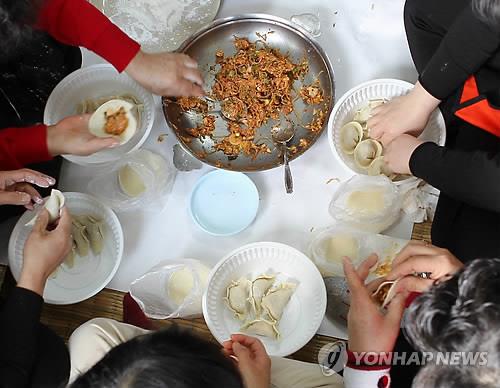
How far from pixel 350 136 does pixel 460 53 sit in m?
0.23

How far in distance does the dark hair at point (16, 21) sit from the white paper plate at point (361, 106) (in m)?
0.50

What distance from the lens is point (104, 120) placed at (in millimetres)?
1027

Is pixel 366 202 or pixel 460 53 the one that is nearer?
pixel 460 53

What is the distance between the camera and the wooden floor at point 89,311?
3.59ft

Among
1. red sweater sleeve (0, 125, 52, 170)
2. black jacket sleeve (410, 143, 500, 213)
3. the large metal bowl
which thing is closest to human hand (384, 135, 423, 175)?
black jacket sleeve (410, 143, 500, 213)

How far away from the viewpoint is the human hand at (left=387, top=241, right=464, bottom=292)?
0.81 meters

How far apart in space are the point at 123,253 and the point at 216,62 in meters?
0.40

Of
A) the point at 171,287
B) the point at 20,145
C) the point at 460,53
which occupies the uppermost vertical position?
the point at 460,53

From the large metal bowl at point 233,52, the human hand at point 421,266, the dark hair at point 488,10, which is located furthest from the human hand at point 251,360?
the dark hair at point 488,10

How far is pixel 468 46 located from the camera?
2.96ft

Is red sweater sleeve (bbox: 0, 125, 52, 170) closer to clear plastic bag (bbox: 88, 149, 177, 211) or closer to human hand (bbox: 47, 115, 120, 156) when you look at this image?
human hand (bbox: 47, 115, 120, 156)

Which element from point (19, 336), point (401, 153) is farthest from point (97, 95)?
point (401, 153)

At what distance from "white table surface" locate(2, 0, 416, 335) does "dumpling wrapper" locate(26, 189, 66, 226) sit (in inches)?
6.4

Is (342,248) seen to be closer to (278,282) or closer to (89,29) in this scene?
(278,282)
